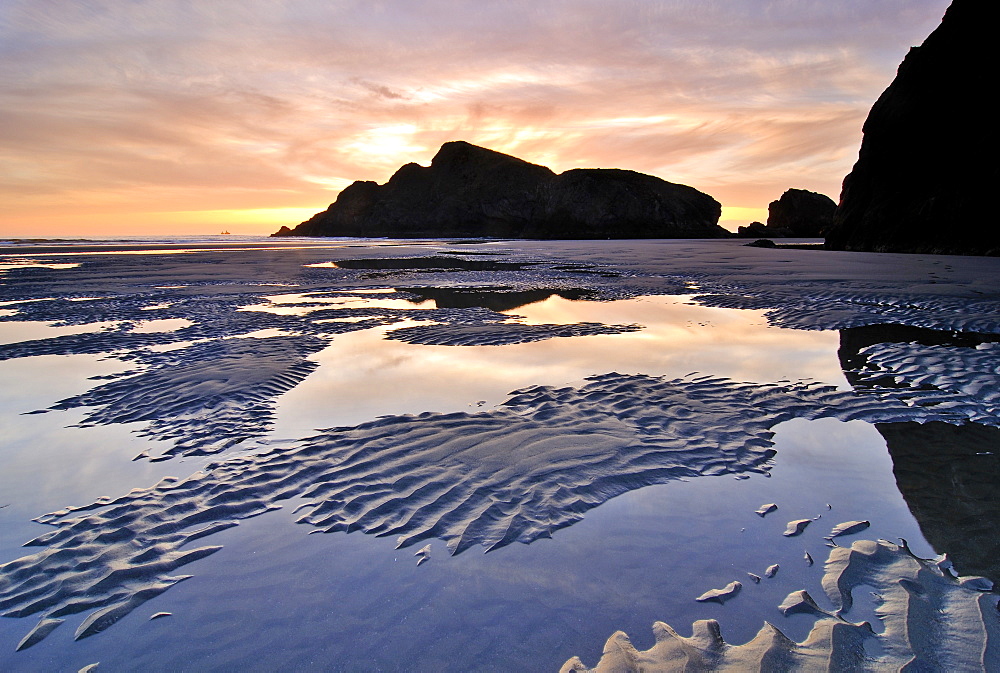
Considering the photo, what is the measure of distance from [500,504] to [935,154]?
4225cm

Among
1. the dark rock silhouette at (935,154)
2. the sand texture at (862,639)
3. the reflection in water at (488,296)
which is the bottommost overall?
the sand texture at (862,639)

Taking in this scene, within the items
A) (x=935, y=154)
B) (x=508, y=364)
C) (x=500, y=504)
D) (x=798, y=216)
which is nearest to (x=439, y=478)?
(x=500, y=504)

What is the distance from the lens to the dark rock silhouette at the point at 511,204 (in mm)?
141000

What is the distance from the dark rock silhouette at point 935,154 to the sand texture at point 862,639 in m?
33.0

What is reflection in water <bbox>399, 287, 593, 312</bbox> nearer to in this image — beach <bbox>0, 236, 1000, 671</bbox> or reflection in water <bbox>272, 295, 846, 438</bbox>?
reflection in water <bbox>272, 295, 846, 438</bbox>

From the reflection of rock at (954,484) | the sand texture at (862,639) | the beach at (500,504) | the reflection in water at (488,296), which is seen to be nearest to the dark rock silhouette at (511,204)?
the reflection in water at (488,296)

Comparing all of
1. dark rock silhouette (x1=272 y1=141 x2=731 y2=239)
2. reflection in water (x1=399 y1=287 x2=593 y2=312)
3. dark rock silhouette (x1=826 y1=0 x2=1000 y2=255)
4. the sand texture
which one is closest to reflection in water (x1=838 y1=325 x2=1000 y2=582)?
the sand texture

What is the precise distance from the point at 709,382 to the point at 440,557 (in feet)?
15.9

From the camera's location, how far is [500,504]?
13.1ft

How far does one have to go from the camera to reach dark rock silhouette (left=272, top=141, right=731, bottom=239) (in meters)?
141

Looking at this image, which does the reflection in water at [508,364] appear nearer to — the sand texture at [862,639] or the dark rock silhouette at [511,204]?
the sand texture at [862,639]

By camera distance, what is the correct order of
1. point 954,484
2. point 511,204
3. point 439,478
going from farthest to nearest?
point 511,204, point 439,478, point 954,484

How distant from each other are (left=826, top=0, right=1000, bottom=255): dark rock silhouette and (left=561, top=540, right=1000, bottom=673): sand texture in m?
33.0

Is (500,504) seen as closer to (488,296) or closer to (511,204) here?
(488,296)
